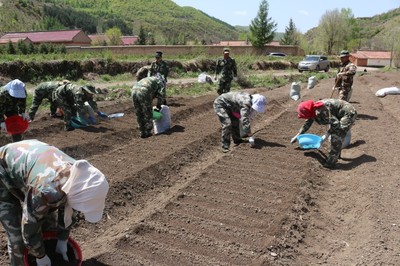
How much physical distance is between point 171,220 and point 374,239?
2136 mm

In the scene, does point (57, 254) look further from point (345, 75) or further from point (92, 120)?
point (345, 75)

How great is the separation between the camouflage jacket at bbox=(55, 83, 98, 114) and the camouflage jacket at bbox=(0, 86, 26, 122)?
5.71 ft

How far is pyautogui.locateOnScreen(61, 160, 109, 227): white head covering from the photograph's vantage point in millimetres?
2400

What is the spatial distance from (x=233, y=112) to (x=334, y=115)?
1693 millimetres

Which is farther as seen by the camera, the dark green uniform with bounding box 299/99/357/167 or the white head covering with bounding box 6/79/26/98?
the dark green uniform with bounding box 299/99/357/167

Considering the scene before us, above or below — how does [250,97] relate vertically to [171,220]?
above

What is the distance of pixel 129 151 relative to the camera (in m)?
6.76

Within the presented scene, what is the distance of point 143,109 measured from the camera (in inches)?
295

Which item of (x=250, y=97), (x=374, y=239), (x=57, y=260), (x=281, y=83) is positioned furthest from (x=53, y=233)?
(x=281, y=83)

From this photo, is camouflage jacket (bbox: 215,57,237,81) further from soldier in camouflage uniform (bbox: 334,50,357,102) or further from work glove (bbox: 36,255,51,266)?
work glove (bbox: 36,255,51,266)

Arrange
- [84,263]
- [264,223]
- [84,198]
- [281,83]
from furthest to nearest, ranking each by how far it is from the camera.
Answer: [281,83] → [264,223] → [84,263] → [84,198]

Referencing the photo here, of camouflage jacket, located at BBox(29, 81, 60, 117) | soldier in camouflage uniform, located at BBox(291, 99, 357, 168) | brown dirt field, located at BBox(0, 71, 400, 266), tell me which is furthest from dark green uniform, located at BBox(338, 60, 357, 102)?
camouflage jacket, located at BBox(29, 81, 60, 117)

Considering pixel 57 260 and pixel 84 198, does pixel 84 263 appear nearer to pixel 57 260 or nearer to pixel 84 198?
pixel 57 260

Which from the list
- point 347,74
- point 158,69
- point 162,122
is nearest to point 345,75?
point 347,74
